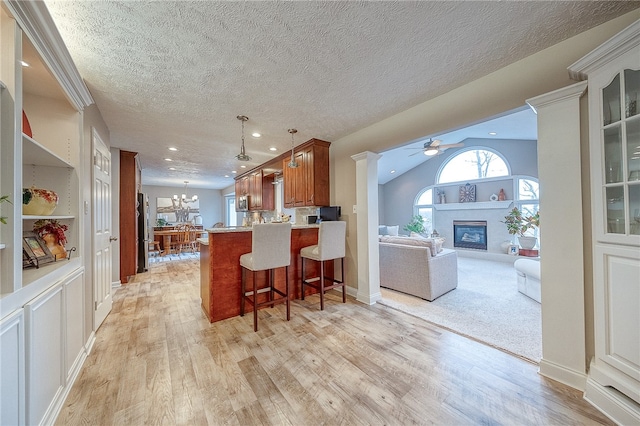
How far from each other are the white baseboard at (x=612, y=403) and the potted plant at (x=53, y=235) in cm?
369

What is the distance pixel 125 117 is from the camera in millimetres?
2770

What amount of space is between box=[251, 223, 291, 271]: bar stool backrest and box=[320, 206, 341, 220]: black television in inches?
45.2

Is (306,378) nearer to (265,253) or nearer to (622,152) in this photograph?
(265,253)

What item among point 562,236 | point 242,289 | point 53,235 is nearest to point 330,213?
point 242,289

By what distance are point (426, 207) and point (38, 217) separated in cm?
874

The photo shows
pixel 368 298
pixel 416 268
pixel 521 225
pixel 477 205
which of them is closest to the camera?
pixel 368 298

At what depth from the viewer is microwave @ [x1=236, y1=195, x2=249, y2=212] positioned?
5.97 meters

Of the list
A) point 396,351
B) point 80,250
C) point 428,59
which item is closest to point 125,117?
point 80,250

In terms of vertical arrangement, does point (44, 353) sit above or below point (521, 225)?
below

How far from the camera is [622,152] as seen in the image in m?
1.36

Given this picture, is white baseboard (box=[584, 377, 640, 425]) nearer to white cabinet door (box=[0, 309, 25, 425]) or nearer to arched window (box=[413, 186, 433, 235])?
white cabinet door (box=[0, 309, 25, 425])

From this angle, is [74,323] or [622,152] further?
[74,323]

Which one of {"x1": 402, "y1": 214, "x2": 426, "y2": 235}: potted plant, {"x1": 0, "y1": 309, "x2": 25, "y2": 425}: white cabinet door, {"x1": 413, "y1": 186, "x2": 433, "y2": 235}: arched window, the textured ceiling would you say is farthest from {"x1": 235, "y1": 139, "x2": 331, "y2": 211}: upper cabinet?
{"x1": 413, "y1": 186, "x2": 433, "y2": 235}: arched window

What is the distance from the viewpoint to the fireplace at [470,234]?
6674 millimetres
